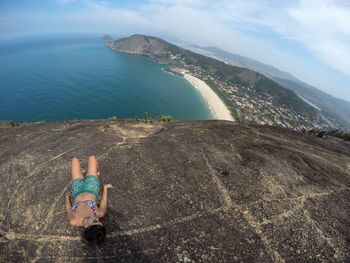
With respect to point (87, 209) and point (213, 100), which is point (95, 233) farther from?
point (213, 100)

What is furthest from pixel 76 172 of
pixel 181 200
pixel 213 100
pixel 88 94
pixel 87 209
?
pixel 213 100

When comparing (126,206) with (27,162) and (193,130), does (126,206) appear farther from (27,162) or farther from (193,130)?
(193,130)

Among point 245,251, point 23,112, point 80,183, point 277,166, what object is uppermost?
point 277,166

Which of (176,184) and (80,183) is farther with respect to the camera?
(176,184)

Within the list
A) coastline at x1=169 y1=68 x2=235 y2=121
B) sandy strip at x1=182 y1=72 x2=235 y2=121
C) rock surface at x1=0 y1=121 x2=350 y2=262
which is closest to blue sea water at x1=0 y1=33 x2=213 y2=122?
coastline at x1=169 y1=68 x2=235 y2=121

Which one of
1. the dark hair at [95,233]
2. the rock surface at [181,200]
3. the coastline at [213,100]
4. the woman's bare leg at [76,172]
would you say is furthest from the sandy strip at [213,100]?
the dark hair at [95,233]

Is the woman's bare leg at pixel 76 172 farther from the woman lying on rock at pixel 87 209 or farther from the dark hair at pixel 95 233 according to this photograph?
the dark hair at pixel 95 233

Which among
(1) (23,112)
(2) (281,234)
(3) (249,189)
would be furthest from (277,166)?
(1) (23,112)
